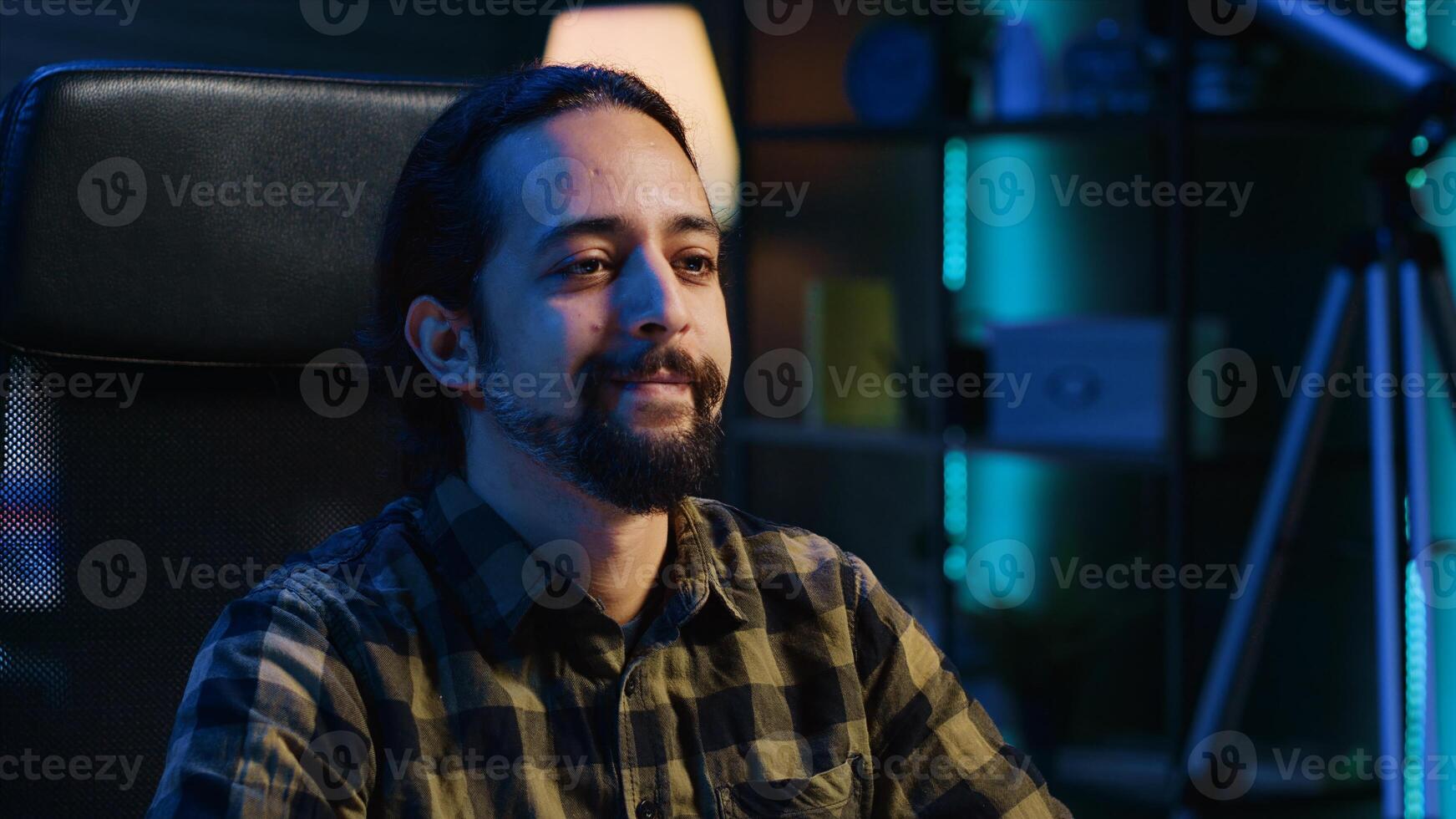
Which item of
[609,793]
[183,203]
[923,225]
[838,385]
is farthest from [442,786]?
[923,225]

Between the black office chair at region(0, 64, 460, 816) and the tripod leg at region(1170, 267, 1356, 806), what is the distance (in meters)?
1.25

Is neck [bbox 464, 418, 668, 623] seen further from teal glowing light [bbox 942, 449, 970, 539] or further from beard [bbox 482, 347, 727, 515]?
teal glowing light [bbox 942, 449, 970, 539]

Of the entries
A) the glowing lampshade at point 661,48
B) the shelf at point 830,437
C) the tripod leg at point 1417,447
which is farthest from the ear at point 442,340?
the shelf at point 830,437

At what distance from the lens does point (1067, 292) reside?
2967 mm

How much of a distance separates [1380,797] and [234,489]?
199 cm

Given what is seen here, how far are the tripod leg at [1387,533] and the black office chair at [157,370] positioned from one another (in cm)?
121

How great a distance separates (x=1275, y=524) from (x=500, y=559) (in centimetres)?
128

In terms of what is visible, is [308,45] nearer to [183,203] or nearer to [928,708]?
[183,203]

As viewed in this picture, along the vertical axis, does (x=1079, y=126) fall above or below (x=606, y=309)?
above

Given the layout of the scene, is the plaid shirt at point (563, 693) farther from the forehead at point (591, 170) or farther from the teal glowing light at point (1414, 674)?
the teal glowing light at point (1414, 674)

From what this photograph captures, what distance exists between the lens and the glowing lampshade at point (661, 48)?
8.08 ft

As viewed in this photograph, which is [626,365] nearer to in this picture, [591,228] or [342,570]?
[591,228]

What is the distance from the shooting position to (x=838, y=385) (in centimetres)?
294

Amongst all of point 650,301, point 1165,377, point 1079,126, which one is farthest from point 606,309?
point 1079,126
